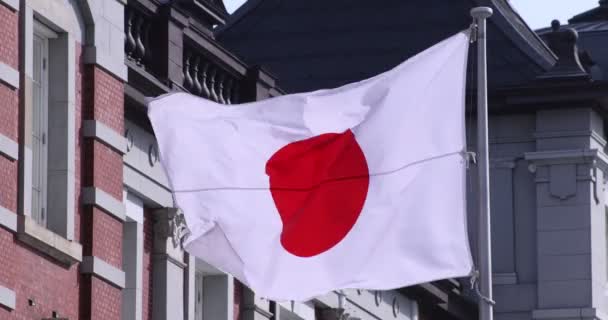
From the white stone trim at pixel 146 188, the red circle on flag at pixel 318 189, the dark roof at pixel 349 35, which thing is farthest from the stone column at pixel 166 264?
the dark roof at pixel 349 35

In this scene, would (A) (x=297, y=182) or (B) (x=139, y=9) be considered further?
(B) (x=139, y=9)

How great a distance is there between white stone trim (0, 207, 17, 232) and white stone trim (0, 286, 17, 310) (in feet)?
2.26

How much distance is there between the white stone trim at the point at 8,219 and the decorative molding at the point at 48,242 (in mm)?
89

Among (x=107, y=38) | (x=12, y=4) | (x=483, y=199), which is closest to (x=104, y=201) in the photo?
(x=107, y=38)

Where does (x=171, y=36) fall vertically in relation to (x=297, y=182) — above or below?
above

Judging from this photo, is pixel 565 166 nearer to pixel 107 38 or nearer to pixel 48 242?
pixel 107 38

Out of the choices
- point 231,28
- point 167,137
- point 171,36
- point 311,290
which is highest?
point 231,28

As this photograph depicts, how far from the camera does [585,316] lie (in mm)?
45750

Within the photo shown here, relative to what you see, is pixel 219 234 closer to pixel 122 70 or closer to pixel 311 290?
pixel 311 290

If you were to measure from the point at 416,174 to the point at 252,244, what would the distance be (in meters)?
1.81

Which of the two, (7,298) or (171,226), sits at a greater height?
(171,226)

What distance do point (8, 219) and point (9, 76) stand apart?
1.55 meters

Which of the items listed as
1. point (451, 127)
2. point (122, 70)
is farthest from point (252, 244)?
point (122, 70)

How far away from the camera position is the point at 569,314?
151ft
